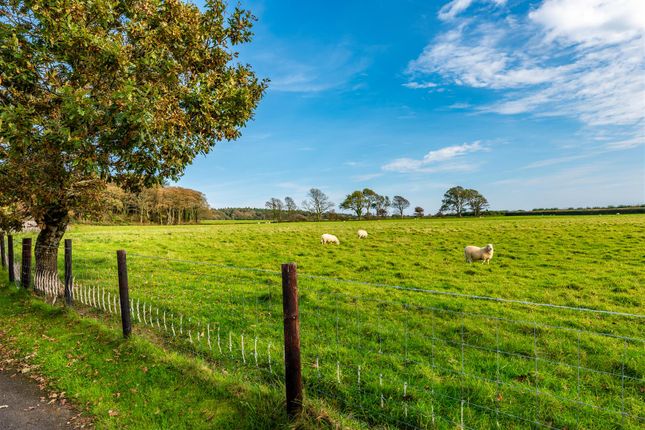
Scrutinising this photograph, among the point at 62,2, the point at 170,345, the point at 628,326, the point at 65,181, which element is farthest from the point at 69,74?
the point at 628,326

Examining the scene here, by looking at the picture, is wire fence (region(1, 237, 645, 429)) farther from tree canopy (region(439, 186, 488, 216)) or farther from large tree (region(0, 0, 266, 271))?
tree canopy (region(439, 186, 488, 216))

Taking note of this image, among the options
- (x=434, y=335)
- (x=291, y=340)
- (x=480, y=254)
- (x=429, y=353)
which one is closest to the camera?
(x=291, y=340)

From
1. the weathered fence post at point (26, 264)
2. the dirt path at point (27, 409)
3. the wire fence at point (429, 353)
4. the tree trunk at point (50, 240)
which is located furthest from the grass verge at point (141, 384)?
the weathered fence post at point (26, 264)

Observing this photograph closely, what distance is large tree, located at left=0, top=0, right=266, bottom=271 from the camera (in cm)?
741

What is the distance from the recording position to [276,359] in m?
6.68

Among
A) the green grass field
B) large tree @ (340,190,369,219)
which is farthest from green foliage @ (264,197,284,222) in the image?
the green grass field

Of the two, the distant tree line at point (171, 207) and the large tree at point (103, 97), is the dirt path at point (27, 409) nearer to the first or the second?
the large tree at point (103, 97)

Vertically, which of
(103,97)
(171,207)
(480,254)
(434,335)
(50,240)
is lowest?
(434,335)

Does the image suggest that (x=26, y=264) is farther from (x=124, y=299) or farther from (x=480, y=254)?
(x=480, y=254)

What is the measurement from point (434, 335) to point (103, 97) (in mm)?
9426

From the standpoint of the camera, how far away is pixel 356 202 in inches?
4459

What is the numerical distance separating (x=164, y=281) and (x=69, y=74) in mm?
8207

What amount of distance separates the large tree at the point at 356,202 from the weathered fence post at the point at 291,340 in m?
107

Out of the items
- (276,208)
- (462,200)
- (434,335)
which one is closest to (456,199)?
(462,200)
